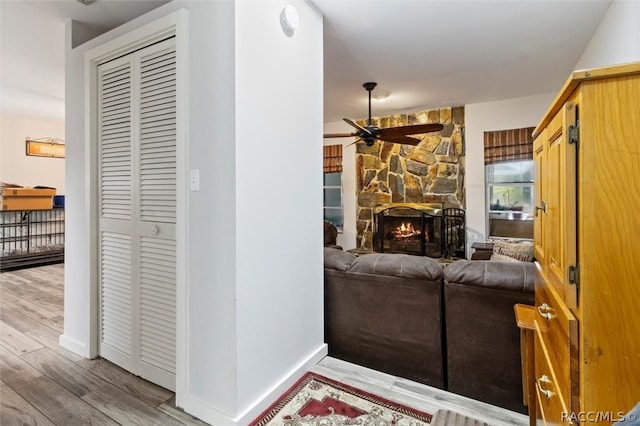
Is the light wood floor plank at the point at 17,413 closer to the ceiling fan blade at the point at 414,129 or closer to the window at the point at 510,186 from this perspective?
the ceiling fan blade at the point at 414,129

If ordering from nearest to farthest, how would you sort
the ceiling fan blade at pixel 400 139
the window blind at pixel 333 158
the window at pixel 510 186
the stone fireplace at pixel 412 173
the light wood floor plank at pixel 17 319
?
the light wood floor plank at pixel 17 319 < the ceiling fan blade at pixel 400 139 < the window at pixel 510 186 < the stone fireplace at pixel 412 173 < the window blind at pixel 333 158

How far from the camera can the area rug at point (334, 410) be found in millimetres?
1639

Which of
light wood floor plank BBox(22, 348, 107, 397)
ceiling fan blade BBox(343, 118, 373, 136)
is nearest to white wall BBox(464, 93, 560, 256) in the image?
ceiling fan blade BBox(343, 118, 373, 136)

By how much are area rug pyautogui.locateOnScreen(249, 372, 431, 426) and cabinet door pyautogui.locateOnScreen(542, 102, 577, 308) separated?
1113 mm

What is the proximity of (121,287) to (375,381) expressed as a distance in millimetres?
1772

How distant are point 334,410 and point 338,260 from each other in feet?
3.02

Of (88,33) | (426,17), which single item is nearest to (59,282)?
(88,33)

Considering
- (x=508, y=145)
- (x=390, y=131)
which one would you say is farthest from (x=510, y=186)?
(x=390, y=131)

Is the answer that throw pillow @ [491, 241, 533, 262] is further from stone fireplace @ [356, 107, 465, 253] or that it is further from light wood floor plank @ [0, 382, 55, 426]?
light wood floor plank @ [0, 382, 55, 426]

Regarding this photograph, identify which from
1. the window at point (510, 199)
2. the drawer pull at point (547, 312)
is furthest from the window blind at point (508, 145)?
the drawer pull at point (547, 312)

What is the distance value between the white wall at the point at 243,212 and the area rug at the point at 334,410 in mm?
84

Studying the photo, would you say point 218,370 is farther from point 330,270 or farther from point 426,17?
point 426,17

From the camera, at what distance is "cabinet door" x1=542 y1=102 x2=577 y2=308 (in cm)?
79

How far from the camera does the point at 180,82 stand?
68.6 inches
